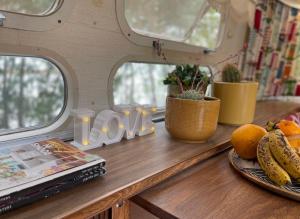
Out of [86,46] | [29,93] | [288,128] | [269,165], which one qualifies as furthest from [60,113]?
[288,128]

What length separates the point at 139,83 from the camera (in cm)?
133

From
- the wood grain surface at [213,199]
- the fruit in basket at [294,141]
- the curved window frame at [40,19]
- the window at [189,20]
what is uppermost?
the window at [189,20]

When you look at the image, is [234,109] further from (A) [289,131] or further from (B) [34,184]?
(B) [34,184]

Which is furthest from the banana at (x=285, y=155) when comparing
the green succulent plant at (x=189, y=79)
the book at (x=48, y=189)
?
the book at (x=48, y=189)

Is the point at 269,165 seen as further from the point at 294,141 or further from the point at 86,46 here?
the point at 86,46

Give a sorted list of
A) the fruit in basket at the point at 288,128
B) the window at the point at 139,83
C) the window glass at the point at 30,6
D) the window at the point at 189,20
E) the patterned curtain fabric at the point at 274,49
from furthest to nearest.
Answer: the patterned curtain fabric at the point at 274,49 → the window at the point at 189,20 → the window at the point at 139,83 → the fruit in basket at the point at 288,128 → the window glass at the point at 30,6

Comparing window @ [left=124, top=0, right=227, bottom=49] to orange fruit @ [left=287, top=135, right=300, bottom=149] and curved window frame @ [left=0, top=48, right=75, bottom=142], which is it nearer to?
curved window frame @ [left=0, top=48, right=75, bottom=142]

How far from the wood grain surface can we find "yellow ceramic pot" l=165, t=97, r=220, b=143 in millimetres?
185

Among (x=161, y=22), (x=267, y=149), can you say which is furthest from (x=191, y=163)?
(x=161, y=22)

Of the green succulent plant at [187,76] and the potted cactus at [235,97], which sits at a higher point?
the green succulent plant at [187,76]

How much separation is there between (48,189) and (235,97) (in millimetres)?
965

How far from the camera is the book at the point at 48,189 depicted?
19.5 inches

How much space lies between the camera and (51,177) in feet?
1.83

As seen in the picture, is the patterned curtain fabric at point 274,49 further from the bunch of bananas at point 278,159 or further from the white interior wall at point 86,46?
the bunch of bananas at point 278,159
